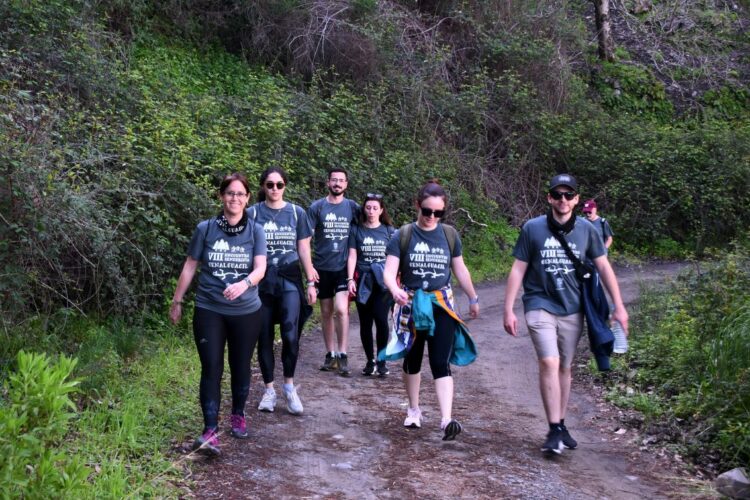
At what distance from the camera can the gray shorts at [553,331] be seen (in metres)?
6.52

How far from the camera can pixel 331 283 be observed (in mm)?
9156

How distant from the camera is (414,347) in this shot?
6887 mm

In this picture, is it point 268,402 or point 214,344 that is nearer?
point 214,344

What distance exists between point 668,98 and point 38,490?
26433 mm

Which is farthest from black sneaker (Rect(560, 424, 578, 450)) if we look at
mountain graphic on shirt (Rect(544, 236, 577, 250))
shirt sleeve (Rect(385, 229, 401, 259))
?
shirt sleeve (Rect(385, 229, 401, 259))

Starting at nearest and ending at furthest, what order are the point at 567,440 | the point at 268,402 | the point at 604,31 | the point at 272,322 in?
the point at 567,440 → the point at 272,322 → the point at 268,402 → the point at 604,31

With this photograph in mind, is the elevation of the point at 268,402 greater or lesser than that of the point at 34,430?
lesser

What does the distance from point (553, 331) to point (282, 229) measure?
249cm

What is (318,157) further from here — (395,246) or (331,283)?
(395,246)

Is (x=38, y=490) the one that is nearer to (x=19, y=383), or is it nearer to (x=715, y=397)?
(x=19, y=383)

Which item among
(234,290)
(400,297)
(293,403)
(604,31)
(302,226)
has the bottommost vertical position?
(293,403)

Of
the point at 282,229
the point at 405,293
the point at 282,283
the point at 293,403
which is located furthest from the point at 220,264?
the point at 293,403

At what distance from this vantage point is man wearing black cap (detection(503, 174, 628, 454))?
654 cm

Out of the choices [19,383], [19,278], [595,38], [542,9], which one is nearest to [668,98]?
[595,38]
